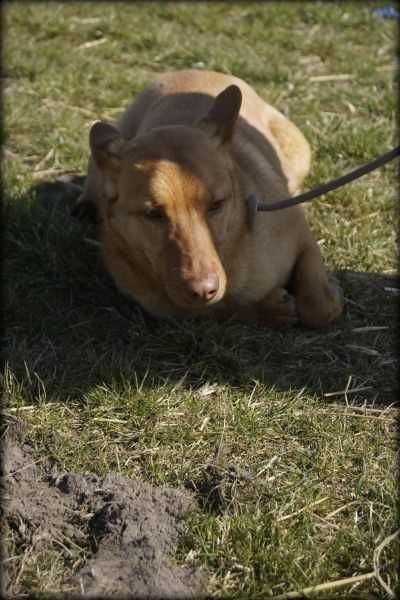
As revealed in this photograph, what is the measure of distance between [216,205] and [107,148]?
2.34 ft

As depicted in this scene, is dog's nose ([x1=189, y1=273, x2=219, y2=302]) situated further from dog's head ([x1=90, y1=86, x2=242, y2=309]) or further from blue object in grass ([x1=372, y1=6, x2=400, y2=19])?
blue object in grass ([x1=372, y1=6, x2=400, y2=19])

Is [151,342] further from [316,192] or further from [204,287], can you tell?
[316,192]

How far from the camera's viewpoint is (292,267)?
5.04 metres

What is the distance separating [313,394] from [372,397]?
29cm

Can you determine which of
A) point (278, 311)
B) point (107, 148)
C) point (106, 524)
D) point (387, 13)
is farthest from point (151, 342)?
point (387, 13)

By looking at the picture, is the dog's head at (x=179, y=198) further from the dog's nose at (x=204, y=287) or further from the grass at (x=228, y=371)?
the grass at (x=228, y=371)

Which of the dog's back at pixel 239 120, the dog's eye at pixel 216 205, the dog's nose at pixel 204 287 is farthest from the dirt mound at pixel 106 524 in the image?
the dog's back at pixel 239 120

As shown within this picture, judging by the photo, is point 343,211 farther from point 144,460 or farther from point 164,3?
point 164,3

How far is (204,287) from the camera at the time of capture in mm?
4047

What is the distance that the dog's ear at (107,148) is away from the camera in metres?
4.59

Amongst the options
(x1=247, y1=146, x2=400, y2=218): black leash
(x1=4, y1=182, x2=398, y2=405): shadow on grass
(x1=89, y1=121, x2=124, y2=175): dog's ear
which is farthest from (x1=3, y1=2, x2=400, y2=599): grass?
(x1=89, y1=121, x2=124, y2=175): dog's ear

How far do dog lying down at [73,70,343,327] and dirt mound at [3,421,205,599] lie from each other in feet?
3.41

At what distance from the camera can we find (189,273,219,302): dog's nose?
405cm

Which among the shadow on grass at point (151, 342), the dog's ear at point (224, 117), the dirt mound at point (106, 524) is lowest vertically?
the shadow on grass at point (151, 342)
